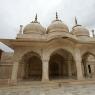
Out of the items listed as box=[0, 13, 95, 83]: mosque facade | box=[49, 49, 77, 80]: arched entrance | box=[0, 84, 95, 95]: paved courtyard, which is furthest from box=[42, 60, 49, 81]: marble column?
box=[49, 49, 77, 80]: arched entrance

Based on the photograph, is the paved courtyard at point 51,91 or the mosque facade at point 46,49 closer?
the paved courtyard at point 51,91

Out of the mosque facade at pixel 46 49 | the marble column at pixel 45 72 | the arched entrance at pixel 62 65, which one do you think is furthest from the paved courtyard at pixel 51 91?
the arched entrance at pixel 62 65

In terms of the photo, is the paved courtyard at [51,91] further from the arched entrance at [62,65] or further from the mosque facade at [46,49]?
the arched entrance at [62,65]

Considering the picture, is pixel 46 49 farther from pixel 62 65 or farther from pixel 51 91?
pixel 62 65

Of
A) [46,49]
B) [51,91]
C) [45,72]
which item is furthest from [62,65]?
[51,91]

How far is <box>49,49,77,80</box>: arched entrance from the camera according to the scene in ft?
44.0

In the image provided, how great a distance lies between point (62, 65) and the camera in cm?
1495

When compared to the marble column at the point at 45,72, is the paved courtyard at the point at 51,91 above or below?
below

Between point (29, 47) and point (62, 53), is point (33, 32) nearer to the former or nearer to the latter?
point (29, 47)

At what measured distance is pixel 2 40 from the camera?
9680mm

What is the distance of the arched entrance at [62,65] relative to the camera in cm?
1340

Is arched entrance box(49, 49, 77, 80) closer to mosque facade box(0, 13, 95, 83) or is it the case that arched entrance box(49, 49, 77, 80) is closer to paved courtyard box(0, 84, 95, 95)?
mosque facade box(0, 13, 95, 83)

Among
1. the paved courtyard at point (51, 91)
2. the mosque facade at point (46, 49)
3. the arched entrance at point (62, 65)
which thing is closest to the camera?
the paved courtyard at point (51, 91)

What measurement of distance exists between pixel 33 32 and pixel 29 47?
3337mm
